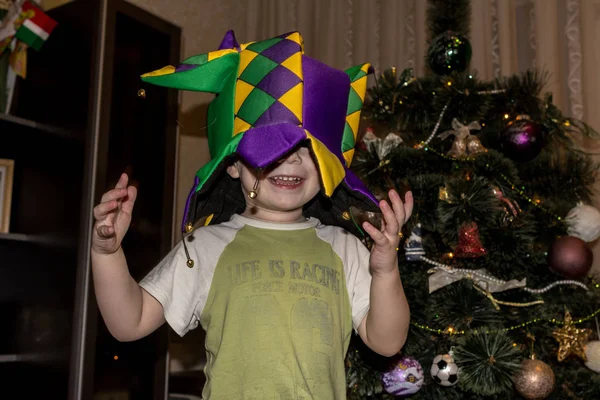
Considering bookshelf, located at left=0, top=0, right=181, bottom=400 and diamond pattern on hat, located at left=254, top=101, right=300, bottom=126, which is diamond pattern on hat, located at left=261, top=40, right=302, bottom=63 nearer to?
diamond pattern on hat, located at left=254, top=101, right=300, bottom=126

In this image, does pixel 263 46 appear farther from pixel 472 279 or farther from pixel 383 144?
pixel 472 279

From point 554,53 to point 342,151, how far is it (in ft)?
4.01

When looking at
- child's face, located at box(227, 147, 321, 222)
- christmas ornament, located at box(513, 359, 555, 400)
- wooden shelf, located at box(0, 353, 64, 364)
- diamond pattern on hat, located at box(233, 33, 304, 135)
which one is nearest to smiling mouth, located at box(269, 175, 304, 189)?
child's face, located at box(227, 147, 321, 222)

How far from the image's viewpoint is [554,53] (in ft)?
6.33

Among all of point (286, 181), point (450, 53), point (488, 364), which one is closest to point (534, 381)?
point (488, 364)

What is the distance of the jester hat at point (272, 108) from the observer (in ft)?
2.98

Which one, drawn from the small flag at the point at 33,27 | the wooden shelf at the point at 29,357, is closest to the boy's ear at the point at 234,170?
the wooden shelf at the point at 29,357

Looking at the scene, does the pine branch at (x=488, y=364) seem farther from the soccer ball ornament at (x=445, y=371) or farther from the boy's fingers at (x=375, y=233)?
the boy's fingers at (x=375, y=233)

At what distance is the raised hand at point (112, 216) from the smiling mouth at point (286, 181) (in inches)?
9.2

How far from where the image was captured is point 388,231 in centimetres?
88

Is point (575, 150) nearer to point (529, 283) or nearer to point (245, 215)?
point (529, 283)

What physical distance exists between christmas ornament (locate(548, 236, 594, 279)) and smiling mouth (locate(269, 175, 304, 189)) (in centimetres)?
63

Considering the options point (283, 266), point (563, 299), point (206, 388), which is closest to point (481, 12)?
point (563, 299)

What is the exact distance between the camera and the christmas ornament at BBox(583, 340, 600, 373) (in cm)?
126
